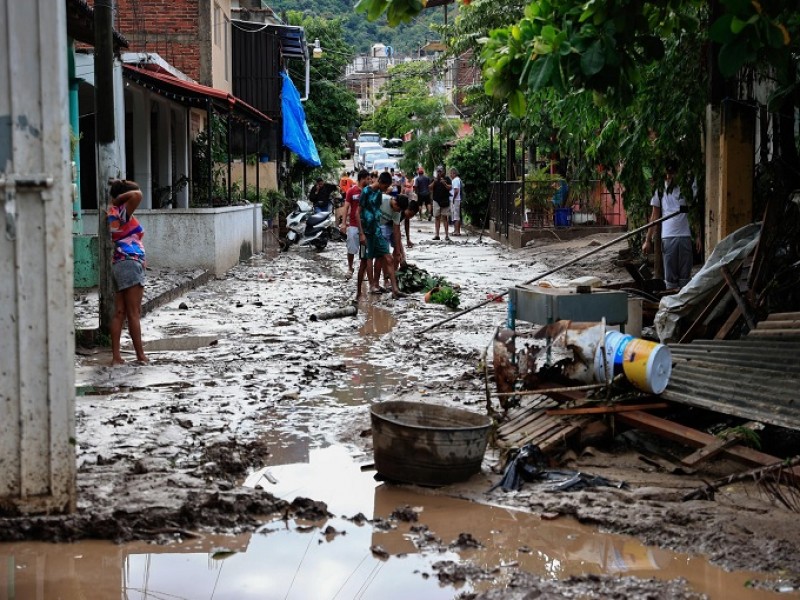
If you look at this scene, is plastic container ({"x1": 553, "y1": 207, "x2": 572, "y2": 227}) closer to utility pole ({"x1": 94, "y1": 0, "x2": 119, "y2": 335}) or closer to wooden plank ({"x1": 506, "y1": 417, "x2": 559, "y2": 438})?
utility pole ({"x1": 94, "y1": 0, "x2": 119, "y2": 335})

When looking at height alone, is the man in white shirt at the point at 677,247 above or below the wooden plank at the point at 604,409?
above

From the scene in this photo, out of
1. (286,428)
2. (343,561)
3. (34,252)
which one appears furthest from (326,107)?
(343,561)

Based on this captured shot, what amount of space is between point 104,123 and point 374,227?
5393mm

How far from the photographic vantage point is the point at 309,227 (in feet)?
86.9

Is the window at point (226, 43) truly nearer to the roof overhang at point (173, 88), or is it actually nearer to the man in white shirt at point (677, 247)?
the roof overhang at point (173, 88)

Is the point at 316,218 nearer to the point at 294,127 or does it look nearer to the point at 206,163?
the point at 206,163

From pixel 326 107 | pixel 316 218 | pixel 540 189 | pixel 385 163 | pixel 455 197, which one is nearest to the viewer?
pixel 540 189

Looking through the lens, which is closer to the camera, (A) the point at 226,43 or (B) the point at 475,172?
(A) the point at 226,43

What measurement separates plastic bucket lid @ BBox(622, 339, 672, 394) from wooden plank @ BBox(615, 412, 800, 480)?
223 mm

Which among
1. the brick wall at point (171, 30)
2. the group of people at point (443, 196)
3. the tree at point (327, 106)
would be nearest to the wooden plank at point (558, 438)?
the brick wall at point (171, 30)

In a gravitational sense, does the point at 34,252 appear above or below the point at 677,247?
above

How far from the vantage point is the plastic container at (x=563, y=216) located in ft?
82.4

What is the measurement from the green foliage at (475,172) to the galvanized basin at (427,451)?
27.6 m

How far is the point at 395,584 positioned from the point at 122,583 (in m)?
1.24
